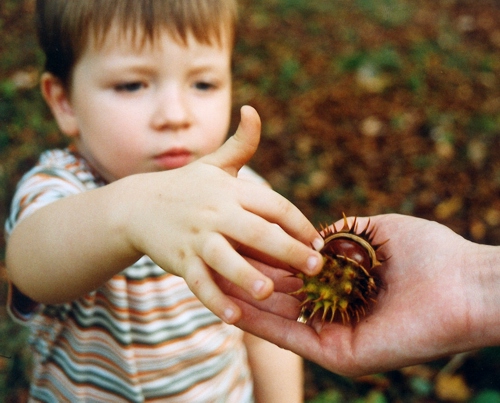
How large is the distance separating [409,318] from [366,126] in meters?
3.74

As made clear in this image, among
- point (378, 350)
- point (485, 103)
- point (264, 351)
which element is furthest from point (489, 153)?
point (378, 350)

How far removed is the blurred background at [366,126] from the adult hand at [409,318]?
141 cm

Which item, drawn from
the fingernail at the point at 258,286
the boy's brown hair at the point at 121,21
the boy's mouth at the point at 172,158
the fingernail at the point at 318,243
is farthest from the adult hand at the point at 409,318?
the boy's brown hair at the point at 121,21

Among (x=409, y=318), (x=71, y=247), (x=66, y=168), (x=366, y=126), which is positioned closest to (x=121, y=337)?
(x=71, y=247)

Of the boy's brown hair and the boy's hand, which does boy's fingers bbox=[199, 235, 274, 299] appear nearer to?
the boy's hand

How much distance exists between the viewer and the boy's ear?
2.29 m

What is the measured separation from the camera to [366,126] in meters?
5.25

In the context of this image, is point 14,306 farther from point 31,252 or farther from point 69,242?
point 69,242

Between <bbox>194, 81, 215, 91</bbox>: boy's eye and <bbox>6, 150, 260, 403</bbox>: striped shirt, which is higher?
<bbox>194, 81, 215, 91</bbox>: boy's eye

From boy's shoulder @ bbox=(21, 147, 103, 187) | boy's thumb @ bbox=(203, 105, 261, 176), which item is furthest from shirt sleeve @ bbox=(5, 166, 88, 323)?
boy's thumb @ bbox=(203, 105, 261, 176)

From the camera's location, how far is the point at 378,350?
68.4 inches

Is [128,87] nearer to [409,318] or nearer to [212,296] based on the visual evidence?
[212,296]

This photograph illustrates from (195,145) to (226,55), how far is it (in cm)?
45

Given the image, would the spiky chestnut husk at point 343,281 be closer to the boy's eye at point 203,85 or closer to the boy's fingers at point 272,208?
the boy's fingers at point 272,208
